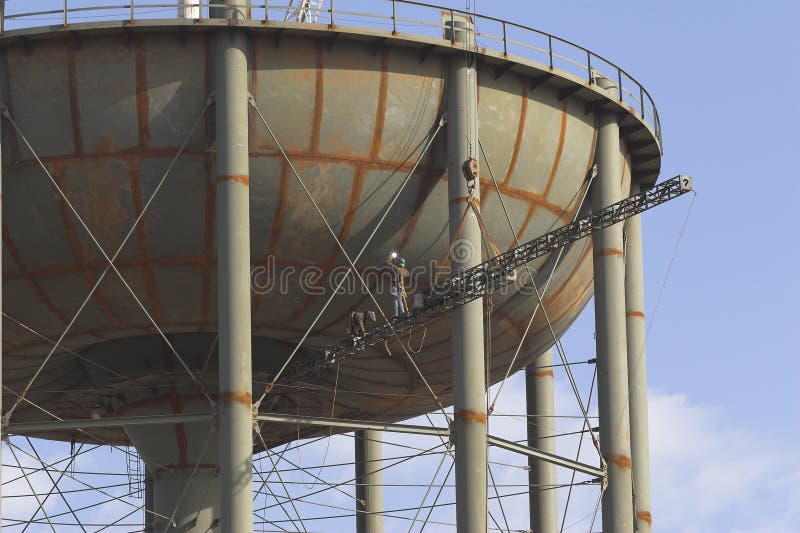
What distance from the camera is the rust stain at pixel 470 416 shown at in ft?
80.2

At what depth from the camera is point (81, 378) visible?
2795 cm

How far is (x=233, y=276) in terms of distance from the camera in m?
23.4

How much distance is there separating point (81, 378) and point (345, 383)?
4112 mm

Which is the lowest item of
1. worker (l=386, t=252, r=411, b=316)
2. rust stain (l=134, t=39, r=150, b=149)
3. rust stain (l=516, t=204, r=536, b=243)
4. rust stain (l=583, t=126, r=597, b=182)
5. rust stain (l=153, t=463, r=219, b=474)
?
rust stain (l=153, t=463, r=219, b=474)

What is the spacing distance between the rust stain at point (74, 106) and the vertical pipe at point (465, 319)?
495cm

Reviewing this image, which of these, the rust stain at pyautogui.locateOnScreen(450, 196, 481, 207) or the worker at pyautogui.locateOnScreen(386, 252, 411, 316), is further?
the worker at pyautogui.locateOnScreen(386, 252, 411, 316)

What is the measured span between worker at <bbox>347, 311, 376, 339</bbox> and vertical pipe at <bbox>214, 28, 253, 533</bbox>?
2180 millimetres

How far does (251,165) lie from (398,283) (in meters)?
2.69

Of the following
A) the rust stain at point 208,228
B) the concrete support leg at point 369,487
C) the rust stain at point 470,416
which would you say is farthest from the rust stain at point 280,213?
Result: the concrete support leg at point 369,487

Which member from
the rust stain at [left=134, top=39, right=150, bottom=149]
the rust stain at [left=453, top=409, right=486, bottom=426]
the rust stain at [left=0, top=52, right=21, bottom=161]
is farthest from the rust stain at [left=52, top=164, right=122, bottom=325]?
the rust stain at [left=453, top=409, right=486, bottom=426]

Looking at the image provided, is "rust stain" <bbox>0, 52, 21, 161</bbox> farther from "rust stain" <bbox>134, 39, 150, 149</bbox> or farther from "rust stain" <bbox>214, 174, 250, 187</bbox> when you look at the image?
"rust stain" <bbox>214, 174, 250, 187</bbox>

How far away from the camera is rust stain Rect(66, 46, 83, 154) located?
23719mm

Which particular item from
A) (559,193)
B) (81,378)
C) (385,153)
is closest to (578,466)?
(559,193)

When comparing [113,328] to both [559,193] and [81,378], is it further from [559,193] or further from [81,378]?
[559,193]
